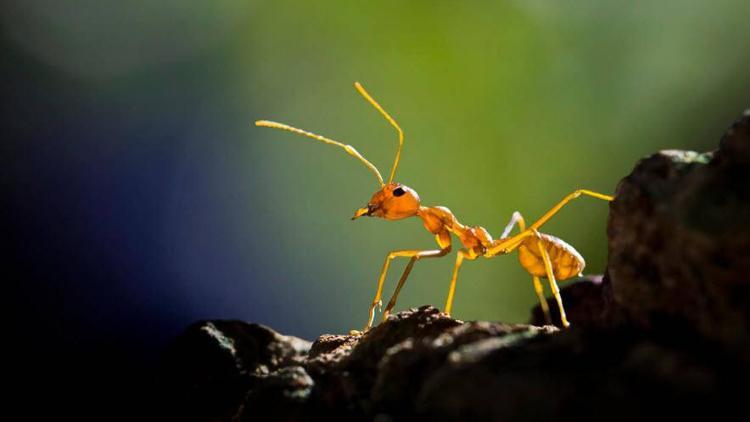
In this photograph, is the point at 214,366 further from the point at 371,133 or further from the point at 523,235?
the point at 371,133

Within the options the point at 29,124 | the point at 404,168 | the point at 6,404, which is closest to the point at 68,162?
the point at 29,124

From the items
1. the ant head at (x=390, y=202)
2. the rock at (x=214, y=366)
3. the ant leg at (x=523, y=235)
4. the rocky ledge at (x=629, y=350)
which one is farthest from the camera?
the ant head at (x=390, y=202)

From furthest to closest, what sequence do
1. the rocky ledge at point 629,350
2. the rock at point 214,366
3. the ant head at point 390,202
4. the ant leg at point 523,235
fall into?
1. the ant head at point 390,202
2. the ant leg at point 523,235
3. the rock at point 214,366
4. the rocky ledge at point 629,350

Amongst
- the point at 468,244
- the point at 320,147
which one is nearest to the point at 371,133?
the point at 320,147

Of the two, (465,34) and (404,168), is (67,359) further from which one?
(465,34)

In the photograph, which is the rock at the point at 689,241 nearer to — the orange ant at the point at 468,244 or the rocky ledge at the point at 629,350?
the rocky ledge at the point at 629,350

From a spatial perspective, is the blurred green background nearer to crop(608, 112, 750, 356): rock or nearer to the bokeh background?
the bokeh background

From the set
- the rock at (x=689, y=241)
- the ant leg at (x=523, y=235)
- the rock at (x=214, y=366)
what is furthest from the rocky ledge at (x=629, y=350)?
the ant leg at (x=523, y=235)

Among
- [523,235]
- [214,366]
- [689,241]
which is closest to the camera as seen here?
[689,241]
